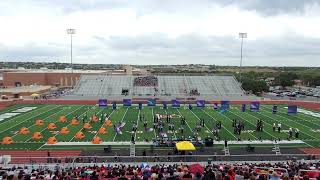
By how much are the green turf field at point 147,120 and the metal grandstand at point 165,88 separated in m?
15.6

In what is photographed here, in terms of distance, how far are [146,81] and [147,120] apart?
3740 cm

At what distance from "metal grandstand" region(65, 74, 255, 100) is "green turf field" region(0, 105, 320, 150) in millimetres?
15606

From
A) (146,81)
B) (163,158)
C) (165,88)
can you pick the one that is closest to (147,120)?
(163,158)

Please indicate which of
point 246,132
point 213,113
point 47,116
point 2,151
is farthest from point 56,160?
point 213,113

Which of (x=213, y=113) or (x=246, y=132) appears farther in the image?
(x=213, y=113)

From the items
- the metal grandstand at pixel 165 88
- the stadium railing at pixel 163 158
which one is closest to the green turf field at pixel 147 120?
the stadium railing at pixel 163 158

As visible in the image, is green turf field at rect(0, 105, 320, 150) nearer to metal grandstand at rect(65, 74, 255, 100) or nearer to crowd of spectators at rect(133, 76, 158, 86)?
metal grandstand at rect(65, 74, 255, 100)

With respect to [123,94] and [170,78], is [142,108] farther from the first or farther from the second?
[170,78]

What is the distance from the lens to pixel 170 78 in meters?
80.4

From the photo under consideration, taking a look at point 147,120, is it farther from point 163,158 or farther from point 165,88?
point 165,88

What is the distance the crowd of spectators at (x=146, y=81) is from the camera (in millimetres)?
76231

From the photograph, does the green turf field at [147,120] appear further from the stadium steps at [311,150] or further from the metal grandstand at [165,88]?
the metal grandstand at [165,88]

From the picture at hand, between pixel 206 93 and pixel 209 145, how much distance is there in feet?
148

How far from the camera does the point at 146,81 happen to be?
77.2 metres
